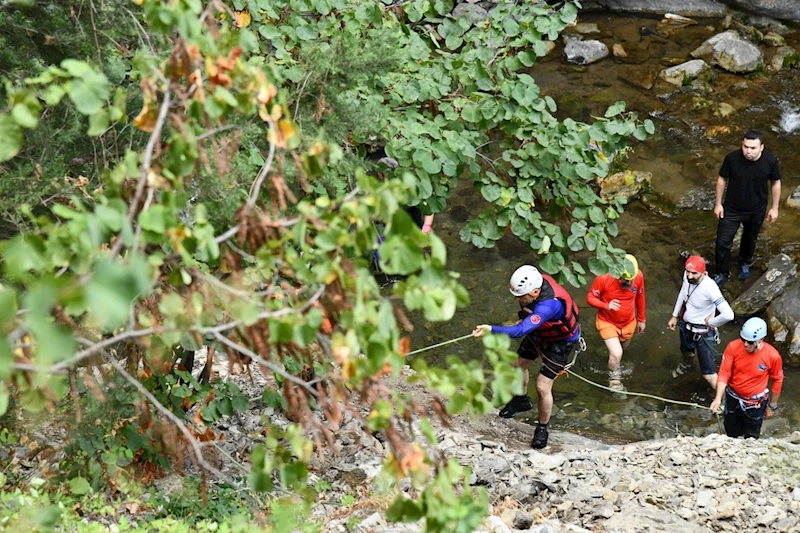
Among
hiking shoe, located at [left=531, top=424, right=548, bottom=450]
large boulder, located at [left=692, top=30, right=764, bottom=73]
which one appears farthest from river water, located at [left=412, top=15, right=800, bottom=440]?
hiking shoe, located at [left=531, top=424, right=548, bottom=450]

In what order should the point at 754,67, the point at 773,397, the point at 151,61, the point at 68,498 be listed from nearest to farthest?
1. the point at 151,61
2. the point at 68,498
3. the point at 773,397
4. the point at 754,67

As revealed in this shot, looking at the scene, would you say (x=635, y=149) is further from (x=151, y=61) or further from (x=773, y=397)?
(x=151, y=61)

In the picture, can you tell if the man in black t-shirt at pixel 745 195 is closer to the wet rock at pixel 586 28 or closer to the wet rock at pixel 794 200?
the wet rock at pixel 794 200

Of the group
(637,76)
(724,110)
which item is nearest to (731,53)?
(637,76)

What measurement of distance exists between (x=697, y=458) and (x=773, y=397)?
1.32 metres

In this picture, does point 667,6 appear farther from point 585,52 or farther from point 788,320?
point 788,320

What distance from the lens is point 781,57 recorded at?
1553 cm

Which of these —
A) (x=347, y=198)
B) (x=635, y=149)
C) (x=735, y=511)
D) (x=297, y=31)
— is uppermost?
(x=347, y=198)

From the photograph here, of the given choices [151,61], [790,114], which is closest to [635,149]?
[790,114]

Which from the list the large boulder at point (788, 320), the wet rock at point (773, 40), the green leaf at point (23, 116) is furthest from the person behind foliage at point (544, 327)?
the wet rock at point (773, 40)

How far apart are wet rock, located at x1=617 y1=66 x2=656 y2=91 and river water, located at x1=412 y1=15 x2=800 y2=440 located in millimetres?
37

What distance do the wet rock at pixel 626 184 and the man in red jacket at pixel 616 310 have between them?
345 centimetres

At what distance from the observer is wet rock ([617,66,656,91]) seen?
49.7 feet

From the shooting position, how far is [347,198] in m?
2.86
